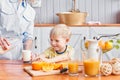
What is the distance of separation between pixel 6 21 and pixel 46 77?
53.1 inches

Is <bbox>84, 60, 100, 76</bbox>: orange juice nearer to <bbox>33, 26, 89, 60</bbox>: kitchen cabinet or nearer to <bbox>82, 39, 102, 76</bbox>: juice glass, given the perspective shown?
<bbox>82, 39, 102, 76</bbox>: juice glass

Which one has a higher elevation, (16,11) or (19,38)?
(16,11)

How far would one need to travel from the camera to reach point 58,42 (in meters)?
2.65

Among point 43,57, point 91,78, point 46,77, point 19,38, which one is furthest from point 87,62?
point 19,38

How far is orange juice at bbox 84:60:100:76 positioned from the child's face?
70 centimetres

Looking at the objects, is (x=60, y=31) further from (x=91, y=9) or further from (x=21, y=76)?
(x=91, y=9)

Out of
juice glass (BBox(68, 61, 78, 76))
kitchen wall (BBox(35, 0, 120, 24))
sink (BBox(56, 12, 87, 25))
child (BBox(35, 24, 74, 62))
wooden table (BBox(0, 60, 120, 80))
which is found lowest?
wooden table (BBox(0, 60, 120, 80))

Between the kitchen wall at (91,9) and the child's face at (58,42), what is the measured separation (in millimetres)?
1989

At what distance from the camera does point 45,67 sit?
214 cm

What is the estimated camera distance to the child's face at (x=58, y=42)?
2650 millimetres

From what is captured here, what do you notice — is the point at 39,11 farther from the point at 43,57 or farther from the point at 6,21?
the point at 43,57

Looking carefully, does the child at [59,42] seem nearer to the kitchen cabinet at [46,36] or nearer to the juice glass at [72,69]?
the juice glass at [72,69]

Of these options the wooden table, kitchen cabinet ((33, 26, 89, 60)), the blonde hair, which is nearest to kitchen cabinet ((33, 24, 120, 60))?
kitchen cabinet ((33, 26, 89, 60))

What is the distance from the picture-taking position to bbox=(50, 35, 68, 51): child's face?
2.65m
